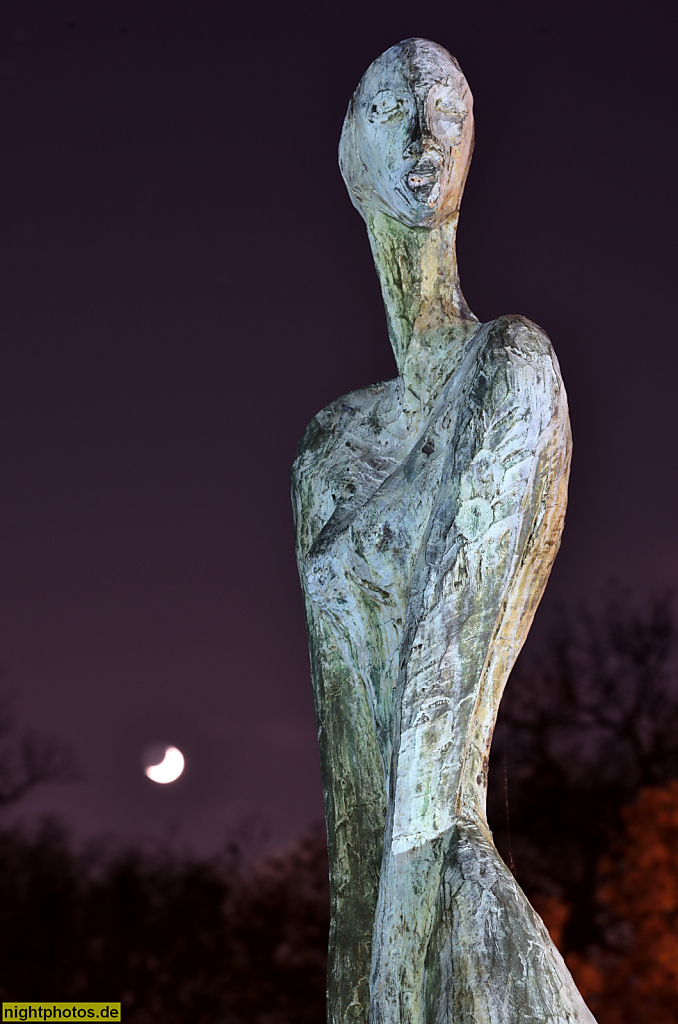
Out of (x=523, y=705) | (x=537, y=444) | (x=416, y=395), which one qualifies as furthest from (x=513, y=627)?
(x=523, y=705)

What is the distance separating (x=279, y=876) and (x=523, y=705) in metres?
2.48

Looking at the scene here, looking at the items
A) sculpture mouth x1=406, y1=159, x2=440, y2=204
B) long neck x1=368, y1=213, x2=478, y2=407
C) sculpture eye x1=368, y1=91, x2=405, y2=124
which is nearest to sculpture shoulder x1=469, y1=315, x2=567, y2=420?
long neck x1=368, y1=213, x2=478, y2=407

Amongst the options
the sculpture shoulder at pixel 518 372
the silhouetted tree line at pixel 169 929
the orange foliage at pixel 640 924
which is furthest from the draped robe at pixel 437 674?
the silhouetted tree line at pixel 169 929

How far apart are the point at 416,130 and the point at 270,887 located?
9731 millimetres

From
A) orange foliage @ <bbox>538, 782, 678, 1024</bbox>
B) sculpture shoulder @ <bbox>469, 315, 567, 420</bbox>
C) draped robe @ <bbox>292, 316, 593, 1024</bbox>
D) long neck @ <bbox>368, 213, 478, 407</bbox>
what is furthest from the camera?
orange foliage @ <bbox>538, 782, 678, 1024</bbox>

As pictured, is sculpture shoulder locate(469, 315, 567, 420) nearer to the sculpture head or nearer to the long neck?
the long neck

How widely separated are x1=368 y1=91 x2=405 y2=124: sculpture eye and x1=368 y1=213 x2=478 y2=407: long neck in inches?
9.0

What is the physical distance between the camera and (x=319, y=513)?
3457mm

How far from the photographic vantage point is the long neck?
10.8 feet

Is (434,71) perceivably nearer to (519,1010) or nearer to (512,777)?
(519,1010)

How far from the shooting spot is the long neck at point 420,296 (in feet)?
10.8

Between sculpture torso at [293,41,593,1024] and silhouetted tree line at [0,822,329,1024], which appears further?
silhouetted tree line at [0,822,329,1024]

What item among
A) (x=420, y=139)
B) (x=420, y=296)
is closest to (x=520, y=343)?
(x=420, y=296)

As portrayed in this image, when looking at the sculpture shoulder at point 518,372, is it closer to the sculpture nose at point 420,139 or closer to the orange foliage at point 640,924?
the sculpture nose at point 420,139
